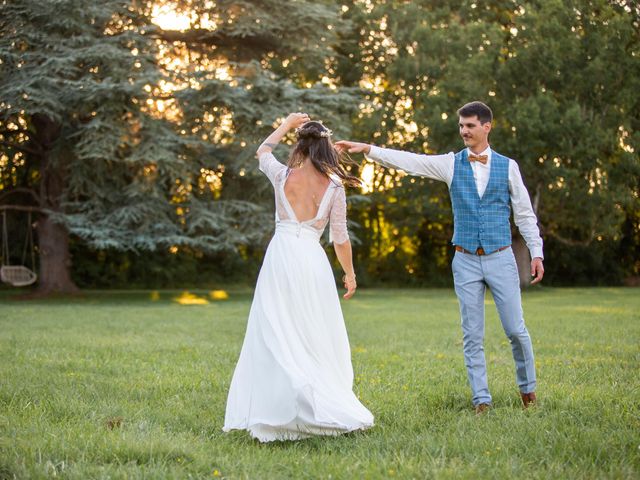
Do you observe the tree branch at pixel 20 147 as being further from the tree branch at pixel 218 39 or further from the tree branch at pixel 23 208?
the tree branch at pixel 218 39

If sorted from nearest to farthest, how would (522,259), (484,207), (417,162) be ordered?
(484,207) → (417,162) → (522,259)

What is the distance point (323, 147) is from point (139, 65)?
17.4 m

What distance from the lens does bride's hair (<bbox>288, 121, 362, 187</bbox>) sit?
5.37 m

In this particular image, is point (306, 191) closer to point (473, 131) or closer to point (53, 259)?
point (473, 131)

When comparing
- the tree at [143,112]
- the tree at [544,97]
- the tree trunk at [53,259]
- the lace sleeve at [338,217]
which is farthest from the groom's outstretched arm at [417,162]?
the tree trunk at [53,259]

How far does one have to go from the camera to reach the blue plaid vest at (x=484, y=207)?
5.80 metres

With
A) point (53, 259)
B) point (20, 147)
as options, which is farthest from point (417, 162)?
point (53, 259)

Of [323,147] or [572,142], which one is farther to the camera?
[572,142]

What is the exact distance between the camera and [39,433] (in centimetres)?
508

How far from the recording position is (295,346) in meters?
5.17

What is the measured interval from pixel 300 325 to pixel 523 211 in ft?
6.57

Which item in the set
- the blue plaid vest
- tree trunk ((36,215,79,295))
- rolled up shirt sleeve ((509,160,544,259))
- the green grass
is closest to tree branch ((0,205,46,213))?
tree trunk ((36,215,79,295))

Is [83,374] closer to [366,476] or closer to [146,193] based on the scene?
[366,476]

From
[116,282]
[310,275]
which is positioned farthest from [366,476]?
[116,282]
